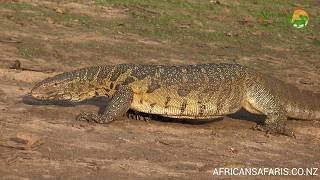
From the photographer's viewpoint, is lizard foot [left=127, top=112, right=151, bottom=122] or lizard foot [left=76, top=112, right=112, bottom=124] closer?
lizard foot [left=76, top=112, right=112, bottom=124]

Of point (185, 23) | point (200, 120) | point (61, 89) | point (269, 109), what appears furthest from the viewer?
point (185, 23)

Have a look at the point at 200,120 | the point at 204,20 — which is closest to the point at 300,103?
the point at 200,120

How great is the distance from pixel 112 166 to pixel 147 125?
64.7 inches

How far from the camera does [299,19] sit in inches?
651

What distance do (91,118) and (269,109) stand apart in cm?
240

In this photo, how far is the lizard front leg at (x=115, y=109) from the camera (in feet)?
26.7

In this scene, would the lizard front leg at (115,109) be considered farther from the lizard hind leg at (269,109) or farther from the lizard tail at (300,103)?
the lizard tail at (300,103)

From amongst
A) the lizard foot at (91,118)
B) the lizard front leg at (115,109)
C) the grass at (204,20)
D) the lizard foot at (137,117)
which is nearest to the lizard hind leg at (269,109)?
the lizard foot at (137,117)

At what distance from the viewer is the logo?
16109 millimetres

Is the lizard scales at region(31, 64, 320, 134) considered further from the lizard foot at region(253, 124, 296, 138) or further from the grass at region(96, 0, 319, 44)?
the grass at region(96, 0, 319, 44)

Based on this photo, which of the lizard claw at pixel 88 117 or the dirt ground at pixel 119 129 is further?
the lizard claw at pixel 88 117

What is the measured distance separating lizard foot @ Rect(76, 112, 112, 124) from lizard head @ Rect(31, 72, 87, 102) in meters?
0.31

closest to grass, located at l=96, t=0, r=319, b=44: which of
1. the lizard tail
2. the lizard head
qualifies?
the lizard tail

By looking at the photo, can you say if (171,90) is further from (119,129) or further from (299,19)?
(299,19)
